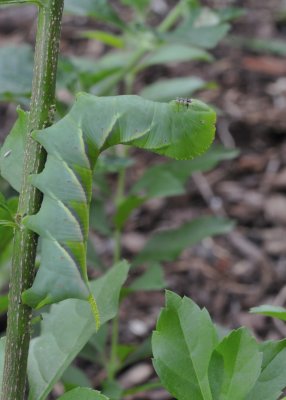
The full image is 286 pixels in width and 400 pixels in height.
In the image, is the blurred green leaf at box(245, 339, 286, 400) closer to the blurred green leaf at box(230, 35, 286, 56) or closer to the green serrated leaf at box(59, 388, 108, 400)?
the green serrated leaf at box(59, 388, 108, 400)

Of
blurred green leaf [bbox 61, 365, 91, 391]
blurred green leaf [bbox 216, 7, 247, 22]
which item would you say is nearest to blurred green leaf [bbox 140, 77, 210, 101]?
blurred green leaf [bbox 216, 7, 247, 22]

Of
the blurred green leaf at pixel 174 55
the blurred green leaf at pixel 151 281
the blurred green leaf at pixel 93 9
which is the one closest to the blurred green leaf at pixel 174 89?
the blurred green leaf at pixel 174 55

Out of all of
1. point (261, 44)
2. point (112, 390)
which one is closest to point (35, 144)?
point (112, 390)

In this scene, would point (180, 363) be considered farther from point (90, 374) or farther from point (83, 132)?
point (90, 374)

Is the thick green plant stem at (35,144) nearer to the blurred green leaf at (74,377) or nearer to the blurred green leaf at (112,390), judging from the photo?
the blurred green leaf at (112,390)

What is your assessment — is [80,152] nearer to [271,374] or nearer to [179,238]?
[271,374]

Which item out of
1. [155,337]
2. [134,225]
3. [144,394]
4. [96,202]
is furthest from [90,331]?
[134,225]
